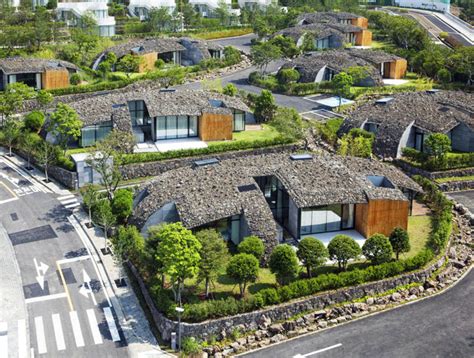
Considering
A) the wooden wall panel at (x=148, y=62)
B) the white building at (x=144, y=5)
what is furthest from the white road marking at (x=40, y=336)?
the white building at (x=144, y=5)

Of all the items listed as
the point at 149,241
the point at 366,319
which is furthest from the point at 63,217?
the point at 366,319

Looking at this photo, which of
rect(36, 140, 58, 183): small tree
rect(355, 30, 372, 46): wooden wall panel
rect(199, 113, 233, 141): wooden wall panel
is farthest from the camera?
rect(355, 30, 372, 46): wooden wall panel

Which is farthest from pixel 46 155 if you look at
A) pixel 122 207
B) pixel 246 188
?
pixel 246 188

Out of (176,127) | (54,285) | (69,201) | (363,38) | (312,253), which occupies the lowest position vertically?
(54,285)

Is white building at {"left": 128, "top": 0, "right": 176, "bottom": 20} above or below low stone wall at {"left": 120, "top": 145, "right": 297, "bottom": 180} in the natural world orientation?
Result: above

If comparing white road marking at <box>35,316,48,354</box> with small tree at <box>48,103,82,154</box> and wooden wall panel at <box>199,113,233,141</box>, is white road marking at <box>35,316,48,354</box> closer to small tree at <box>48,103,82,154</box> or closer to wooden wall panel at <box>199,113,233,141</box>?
small tree at <box>48,103,82,154</box>

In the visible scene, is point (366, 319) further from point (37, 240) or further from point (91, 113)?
point (91, 113)

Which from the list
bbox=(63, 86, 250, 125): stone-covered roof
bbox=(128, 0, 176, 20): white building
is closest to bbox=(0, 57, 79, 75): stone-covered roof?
bbox=(63, 86, 250, 125): stone-covered roof

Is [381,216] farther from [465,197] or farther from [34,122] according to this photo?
[34,122]
